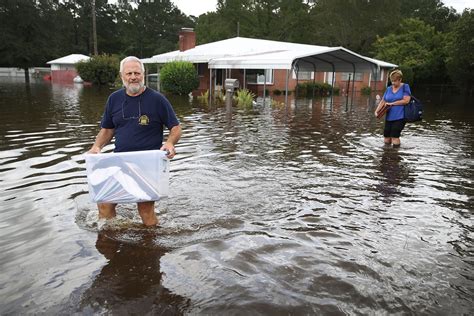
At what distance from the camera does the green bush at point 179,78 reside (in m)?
25.5

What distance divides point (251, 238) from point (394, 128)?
6019 millimetres

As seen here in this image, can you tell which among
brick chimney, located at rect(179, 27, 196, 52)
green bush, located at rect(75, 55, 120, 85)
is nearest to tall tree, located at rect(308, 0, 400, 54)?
brick chimney, located at rect(179, 27, 196, 52)

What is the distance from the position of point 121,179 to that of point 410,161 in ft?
20.2

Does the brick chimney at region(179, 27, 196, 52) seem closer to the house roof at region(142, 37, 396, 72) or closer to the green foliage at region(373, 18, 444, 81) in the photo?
the house roof at region(142, 37, 396, 72)

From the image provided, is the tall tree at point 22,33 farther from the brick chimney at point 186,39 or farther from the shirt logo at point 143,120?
the shirt logo at point 143,120

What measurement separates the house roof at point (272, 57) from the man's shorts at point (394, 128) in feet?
35.2

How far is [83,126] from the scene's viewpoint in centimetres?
1221

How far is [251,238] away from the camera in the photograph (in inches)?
179

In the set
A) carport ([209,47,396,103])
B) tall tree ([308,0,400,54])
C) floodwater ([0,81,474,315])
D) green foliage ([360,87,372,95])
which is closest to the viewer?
floodwater ([0,81,474,315])

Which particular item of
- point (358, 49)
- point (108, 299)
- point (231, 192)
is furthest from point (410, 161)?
point (358, 49)

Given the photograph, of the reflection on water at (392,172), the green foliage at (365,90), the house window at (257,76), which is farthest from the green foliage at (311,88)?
the reflection on water at (392,172)

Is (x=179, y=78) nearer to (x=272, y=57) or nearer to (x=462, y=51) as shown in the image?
(x=272, y=57)

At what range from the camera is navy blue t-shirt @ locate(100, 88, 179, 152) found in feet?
13.7

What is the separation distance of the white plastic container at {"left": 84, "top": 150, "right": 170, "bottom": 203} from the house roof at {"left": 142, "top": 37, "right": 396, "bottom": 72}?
1650 cm
